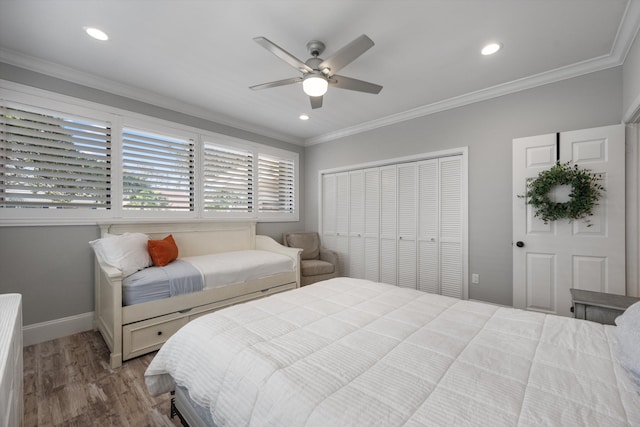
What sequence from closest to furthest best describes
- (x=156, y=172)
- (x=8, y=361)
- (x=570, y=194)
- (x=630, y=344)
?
(x=8, y=361), (x=630, y=344), (x=570, y=194), (x=156, y=172)

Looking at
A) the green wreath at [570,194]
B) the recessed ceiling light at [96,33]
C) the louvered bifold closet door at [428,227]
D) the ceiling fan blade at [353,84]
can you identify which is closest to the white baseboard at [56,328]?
the recessed ceiling light at [96,33]

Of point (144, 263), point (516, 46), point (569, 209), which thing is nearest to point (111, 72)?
point (144, 263)

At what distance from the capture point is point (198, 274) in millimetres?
2666

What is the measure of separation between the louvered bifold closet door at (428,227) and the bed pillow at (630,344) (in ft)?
7.51

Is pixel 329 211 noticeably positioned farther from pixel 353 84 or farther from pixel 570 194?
pixel 570 194

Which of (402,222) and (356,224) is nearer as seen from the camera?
(402,222)

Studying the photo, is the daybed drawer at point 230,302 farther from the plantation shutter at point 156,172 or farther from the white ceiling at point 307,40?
the white ceiling at point 307,40

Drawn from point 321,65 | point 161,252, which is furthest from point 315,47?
point 161,252

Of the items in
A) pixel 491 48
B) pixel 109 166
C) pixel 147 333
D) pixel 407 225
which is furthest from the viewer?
pixel 407 225

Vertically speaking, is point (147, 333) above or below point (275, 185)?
below

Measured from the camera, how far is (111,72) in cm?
265

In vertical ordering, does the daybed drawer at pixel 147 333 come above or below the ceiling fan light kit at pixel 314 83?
below

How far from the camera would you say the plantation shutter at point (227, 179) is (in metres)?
3.69

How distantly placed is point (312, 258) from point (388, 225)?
1.38 meters
